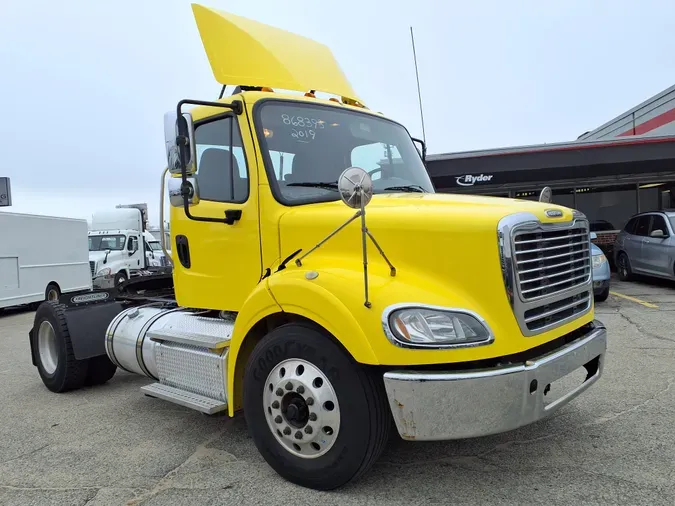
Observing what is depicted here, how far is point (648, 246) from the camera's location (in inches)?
488

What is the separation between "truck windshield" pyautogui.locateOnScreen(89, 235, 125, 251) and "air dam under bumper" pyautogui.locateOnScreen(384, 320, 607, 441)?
714 inches

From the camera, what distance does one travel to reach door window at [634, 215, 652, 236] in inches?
499

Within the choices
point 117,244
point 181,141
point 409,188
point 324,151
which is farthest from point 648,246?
point 117,244

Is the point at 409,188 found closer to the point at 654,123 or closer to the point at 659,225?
the point at 659,225

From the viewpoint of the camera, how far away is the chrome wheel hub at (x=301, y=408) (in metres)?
3.06

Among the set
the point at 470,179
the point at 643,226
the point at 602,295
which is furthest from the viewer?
the point at 470,179

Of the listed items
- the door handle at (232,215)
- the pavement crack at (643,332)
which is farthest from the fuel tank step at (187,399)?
the pavement crack at (643,332)

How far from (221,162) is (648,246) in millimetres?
11371

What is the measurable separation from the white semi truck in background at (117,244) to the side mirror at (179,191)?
14520 millimetres

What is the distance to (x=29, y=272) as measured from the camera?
14.3 m

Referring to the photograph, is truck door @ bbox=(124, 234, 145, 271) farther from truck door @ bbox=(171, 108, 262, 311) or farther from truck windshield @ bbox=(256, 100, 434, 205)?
truck windshield @ bbox=(256, 100, 434, 205)

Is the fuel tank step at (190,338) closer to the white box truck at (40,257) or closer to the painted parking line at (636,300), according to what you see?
the painted parking line at (636,300)

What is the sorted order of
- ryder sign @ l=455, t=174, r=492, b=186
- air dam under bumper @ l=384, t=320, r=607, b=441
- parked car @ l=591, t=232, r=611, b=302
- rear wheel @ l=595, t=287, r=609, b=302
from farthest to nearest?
1. ryder sign @ l=455, t=174, r=492, b=186
2. rear wheel @ l=595, t=287, r=609, b=302
3. parked car @ l=591, t=232, r=611, b=302
4. air dam under bumper @ l=384, t=320, r=607, b=441

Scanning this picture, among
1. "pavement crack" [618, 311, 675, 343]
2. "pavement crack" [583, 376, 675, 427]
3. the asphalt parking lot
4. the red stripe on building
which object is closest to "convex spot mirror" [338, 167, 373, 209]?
the asphalt parking lot
